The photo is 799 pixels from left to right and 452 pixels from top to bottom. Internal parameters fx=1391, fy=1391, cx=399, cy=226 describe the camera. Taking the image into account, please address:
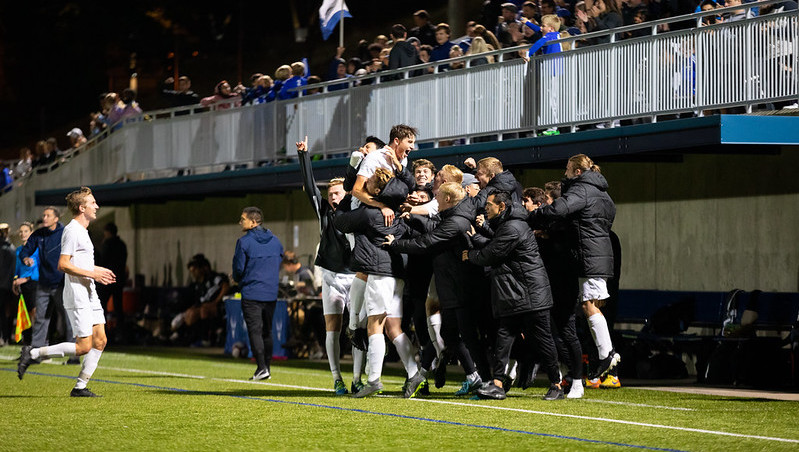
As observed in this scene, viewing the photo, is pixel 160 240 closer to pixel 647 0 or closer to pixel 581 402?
pixel 647 0

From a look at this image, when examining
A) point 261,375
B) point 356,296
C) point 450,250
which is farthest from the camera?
point 261,375

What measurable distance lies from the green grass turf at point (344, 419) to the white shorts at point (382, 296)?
828 millimetres

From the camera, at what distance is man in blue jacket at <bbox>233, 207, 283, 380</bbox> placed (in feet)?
52.7

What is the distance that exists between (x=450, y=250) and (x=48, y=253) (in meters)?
7.94

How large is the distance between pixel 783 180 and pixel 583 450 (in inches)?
332

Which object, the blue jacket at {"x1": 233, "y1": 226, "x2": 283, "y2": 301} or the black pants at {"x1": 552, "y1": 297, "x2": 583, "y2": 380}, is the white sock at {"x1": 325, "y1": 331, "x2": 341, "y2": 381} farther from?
the blue jacket at {"x1": 233, "y1": 226, "x2": 283, "y2": 301}

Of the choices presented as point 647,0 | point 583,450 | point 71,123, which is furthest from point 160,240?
point 71,123

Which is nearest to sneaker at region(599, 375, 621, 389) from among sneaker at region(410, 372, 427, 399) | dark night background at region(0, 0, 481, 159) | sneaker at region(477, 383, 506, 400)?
sneaker at region(477, 383, 506, 400)

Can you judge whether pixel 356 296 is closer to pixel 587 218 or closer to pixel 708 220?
pixel 587 218

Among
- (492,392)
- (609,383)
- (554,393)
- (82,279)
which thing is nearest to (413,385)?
(492,392)

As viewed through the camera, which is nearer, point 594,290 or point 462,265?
point 462,265

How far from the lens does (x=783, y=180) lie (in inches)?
655

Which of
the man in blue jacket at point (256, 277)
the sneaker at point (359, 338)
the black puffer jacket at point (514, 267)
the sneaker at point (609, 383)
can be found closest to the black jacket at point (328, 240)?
the sneaker at point (359, 338)

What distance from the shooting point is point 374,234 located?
12.5 m
